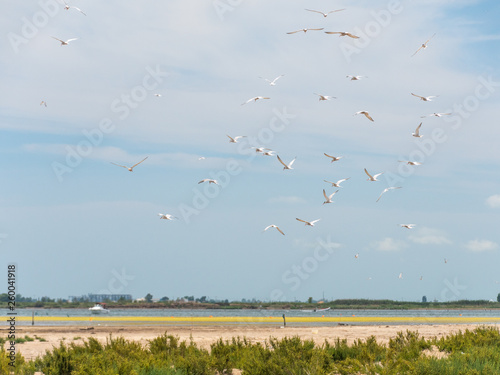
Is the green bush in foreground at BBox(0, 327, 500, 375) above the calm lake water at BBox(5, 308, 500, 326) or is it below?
above

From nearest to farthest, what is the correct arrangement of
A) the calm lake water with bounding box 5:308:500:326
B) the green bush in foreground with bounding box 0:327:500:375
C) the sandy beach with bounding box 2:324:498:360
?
the green bush in foreground with bounding box 0:327:500:375
the sandy beach with bounding box 2:324:498:360
the calm lake water with bounding box 5:308:500:326

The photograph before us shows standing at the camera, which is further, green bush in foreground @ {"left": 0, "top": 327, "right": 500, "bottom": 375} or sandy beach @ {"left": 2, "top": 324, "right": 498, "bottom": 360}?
sandy beach @ {"left": 2, "top": 324, "right": 498, "bottom": 360}

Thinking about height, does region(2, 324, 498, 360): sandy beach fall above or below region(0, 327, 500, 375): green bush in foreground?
below

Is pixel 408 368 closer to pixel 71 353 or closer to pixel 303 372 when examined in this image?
pixel 303 372

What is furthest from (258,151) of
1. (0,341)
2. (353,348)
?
(0,341)

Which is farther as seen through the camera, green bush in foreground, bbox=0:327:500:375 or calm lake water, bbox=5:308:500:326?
calm lake water, bbox=5:308:500:326

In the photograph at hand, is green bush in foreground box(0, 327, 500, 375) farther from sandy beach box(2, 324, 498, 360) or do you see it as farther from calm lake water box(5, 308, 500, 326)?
calm lake water box(5, 308, 500, 326)

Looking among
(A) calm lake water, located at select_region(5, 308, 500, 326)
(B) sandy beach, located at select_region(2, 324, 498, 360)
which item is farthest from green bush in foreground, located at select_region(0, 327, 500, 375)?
(A) calm lake water, located at select_region(5, 308, 500, 326)

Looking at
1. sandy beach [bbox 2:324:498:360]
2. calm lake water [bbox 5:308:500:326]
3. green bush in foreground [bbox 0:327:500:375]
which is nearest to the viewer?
green bush in foreground [bbox 0:327:500:375]

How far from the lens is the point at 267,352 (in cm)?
1706

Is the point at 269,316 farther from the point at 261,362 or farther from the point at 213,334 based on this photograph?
the point at 261,362

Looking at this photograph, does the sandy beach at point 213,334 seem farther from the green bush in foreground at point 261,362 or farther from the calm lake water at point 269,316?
the calm lake water at point 269,316

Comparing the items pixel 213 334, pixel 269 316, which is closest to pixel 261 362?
pixel 213 334

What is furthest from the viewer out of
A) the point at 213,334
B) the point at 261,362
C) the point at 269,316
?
the point at 269,316
